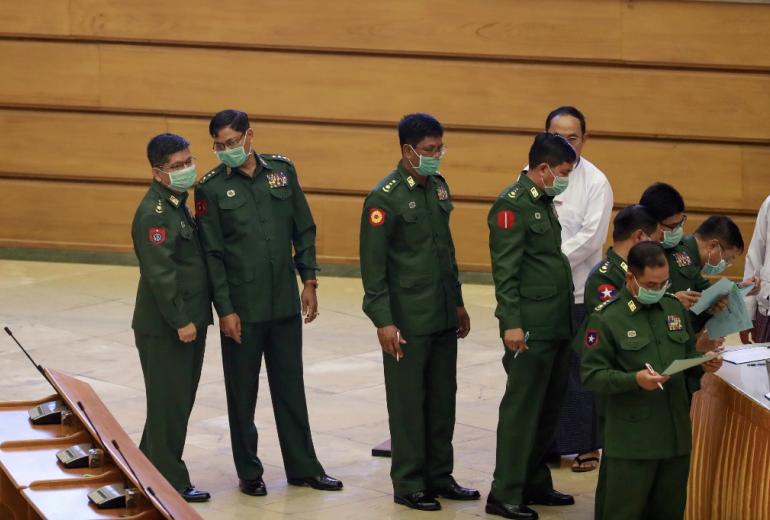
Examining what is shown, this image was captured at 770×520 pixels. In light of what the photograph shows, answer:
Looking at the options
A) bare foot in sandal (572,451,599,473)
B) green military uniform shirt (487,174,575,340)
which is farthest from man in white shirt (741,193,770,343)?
green military uniform shirt (487,174,575,340)

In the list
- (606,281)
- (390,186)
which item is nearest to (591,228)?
(390,186)

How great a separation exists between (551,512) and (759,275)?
5.11 ft

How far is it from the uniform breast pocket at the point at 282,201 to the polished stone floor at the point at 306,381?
45.6 inches

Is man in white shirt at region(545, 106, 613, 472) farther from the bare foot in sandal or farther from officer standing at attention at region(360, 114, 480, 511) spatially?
officer standing at attention at region(360, 114, 480, 511)

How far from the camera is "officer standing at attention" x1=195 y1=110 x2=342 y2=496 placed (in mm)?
6258

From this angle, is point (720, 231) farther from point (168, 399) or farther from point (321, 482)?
point (168, 399)

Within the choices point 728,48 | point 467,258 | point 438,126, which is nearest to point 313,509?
point 438,126

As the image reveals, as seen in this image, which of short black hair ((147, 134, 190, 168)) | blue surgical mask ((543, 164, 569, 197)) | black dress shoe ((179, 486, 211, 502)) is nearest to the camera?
blue surgical mask ((543, 164, 569, 197))

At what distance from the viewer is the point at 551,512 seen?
613cm

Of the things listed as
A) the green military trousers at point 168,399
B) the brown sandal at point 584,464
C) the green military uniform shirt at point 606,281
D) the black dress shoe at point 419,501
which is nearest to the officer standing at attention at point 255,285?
the green military trousers at point 168,399

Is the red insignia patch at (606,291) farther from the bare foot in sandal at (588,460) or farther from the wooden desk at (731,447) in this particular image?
the bare foot in sandal at (588,460)

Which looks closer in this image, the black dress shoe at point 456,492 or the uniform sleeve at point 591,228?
the black dress shoe at point 456,492

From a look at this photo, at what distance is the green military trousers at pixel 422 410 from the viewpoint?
20.2 ft

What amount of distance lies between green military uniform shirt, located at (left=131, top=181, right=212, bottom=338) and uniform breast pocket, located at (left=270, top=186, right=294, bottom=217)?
37cm
